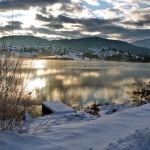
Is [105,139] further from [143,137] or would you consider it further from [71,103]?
[71,103]

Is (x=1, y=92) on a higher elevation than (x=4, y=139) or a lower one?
higher

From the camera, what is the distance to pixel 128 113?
20.3 ft

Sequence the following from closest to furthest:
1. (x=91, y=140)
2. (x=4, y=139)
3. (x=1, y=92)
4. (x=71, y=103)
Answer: (x=4, y=139), (x=91, y=140), (x=1, y=92), (x=71, y=103)

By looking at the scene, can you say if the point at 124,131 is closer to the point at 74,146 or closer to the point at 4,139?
the point at 74,146

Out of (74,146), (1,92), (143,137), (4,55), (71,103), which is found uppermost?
(4,55)

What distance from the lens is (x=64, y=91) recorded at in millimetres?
25516

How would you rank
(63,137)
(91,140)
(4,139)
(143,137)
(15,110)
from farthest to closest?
1. (15,110)
2. (63,137)
3. (91,140)
4. (4,139)
5. (143,137)

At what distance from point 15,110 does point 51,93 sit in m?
18.8

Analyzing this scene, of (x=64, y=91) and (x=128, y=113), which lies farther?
(x=64, y=91)

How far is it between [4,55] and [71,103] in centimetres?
1508

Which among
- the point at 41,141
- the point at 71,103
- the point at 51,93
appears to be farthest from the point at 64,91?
the point at 41,141

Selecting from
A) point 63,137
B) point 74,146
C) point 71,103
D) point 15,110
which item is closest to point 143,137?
point 74,146

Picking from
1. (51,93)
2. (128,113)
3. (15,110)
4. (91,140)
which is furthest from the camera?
(51,93)

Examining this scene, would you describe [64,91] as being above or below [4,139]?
below
